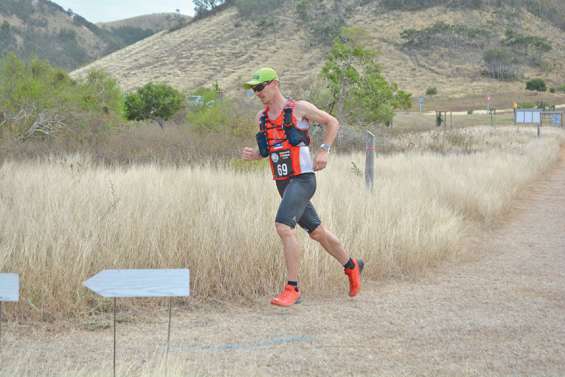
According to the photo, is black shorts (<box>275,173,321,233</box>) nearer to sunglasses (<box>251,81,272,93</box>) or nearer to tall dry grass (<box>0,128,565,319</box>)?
sunglasses (<box>251,81,272,93</box>)

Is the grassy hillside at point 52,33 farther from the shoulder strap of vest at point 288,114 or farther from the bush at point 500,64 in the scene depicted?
the shoulder strap of vest at point 288,114

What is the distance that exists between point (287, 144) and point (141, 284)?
2.22 m

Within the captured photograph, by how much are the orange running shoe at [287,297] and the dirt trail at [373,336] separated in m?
0.11

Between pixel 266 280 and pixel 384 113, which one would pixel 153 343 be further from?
pixel 384 113

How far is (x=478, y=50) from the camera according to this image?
73.3 meters

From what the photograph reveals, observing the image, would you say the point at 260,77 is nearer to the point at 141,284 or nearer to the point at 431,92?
Result: the point at 141,284

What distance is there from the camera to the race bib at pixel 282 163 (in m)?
5.24

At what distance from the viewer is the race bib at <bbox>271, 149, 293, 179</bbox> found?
17.2 feet

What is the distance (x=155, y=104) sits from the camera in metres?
24.9

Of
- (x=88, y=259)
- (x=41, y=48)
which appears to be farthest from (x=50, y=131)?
(x=41, y=48)

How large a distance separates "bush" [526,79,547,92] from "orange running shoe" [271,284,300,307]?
62.6 m

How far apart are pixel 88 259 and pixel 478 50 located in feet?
239

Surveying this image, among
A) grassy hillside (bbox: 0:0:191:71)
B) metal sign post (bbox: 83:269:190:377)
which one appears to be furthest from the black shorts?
grassy hillside (bbox: 0:0:191:71)

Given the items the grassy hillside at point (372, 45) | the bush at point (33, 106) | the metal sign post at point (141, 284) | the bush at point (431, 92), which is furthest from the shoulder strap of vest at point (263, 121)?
the bush at point (431, 92)
